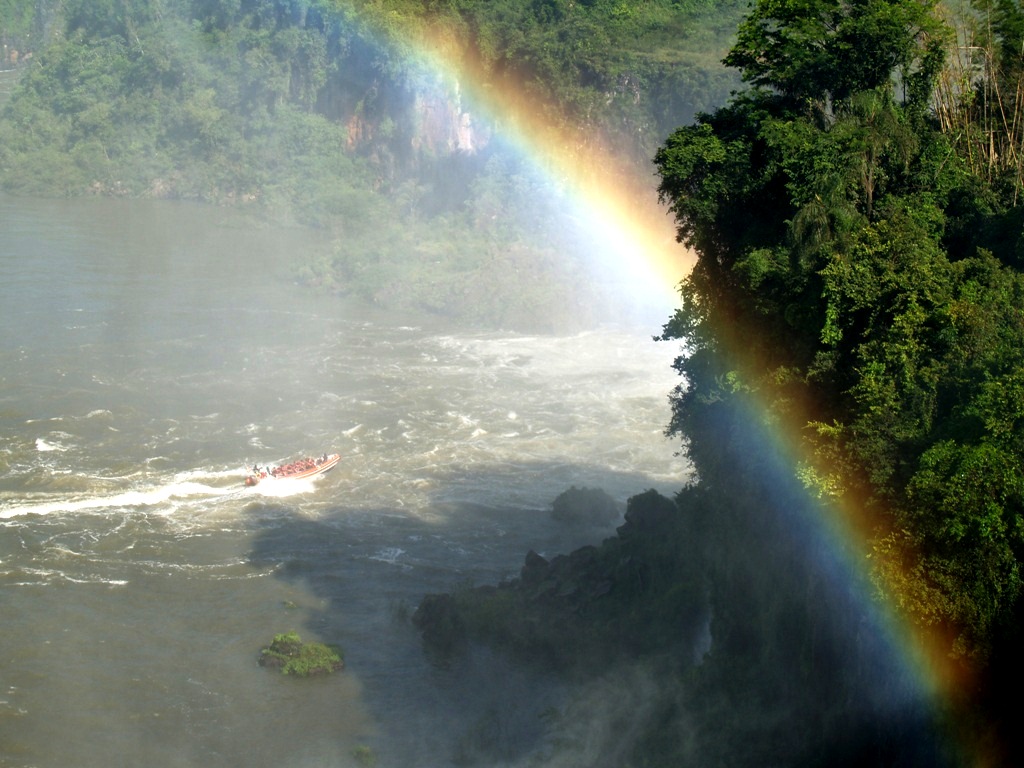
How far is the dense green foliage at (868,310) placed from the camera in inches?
548

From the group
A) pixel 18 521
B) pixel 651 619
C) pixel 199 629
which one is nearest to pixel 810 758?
pixel 651 619

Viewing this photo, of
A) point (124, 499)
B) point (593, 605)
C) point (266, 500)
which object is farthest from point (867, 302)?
point (124, 499)

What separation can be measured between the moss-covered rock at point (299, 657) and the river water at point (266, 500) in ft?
0.83

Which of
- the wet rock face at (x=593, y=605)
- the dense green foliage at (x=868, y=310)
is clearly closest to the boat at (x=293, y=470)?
the wet rock face at (x=593, y=605)

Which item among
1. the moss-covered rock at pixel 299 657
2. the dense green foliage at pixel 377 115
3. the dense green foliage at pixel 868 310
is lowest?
the moss-covered rock at pixel 299 657

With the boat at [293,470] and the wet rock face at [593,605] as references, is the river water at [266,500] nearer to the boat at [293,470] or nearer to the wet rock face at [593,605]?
the boat at [293,470]

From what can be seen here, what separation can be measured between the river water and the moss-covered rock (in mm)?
252

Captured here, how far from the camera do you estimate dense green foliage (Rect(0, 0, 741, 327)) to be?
52688 mm

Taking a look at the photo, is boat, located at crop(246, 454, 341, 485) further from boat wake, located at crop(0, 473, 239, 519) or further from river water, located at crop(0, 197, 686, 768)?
boat wake, located at crop(0, 473, 239, 519)

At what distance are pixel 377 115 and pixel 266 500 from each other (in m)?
39.1

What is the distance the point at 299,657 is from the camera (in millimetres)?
22391

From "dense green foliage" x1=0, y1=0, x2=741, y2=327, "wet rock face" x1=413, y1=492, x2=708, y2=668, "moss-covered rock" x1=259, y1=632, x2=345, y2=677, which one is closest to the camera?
"wet rock face" x1=413, y1=492, x2=708, y2=668

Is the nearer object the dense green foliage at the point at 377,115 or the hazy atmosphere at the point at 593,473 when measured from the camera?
the hazy atmosphere at the point at 593,473

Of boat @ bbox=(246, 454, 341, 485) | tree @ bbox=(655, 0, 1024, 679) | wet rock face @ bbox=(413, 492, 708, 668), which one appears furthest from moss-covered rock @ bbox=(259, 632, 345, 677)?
boat @ bbox=(246, 454, 341, 485)
